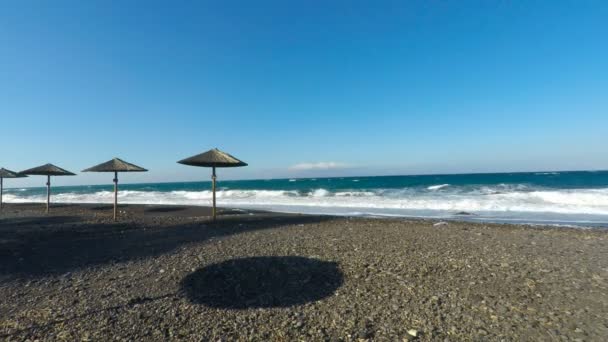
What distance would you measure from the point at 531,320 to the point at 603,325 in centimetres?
72

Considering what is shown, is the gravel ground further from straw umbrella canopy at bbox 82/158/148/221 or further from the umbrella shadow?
straw umbrella canopy at bbox 82/158/148/221

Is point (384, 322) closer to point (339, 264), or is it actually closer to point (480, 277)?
point (339, 264)

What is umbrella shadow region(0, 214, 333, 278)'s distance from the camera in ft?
17.5

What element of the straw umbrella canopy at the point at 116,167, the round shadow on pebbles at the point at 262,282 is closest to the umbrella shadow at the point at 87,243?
the straw umbrella canopy at the point at 116,167

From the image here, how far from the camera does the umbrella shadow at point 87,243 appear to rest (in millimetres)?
5348

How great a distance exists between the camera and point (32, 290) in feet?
13.5

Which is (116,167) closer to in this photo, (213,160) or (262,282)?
(213,160)

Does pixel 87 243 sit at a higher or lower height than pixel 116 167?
lower

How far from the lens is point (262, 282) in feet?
13.9

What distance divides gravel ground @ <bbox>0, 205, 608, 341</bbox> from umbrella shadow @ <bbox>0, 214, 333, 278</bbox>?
2.1 inches

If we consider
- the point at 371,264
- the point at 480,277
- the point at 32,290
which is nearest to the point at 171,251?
the point at 32,290

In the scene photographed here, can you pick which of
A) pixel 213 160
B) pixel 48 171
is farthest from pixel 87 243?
pixel 48 171

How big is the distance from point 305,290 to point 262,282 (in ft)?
2.29

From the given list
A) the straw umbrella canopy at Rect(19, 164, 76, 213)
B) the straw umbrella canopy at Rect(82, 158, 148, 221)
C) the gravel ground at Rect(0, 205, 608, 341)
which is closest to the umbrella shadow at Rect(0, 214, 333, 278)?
the gravel ground at Rect(0, 205, 608, 341)
